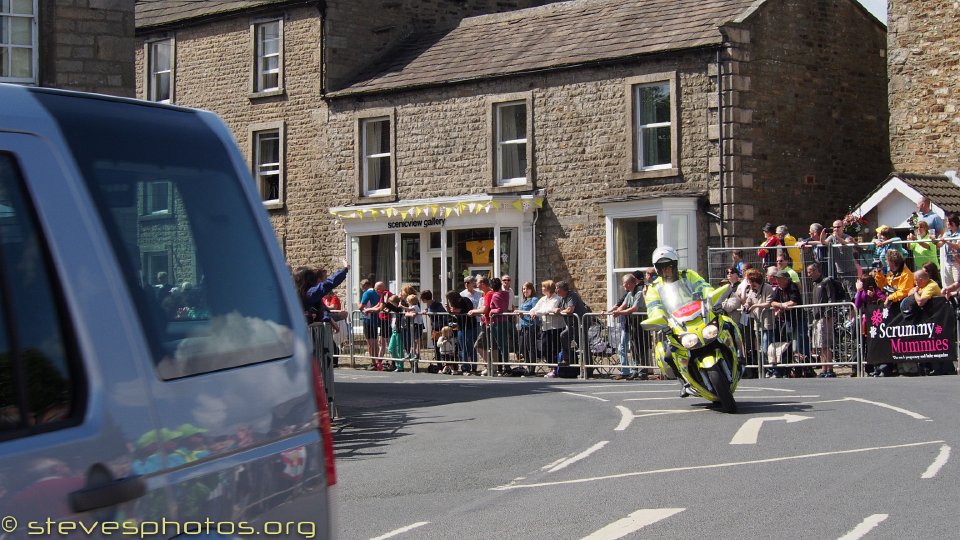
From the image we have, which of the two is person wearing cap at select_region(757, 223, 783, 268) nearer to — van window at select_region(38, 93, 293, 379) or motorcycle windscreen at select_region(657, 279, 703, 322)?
motorcycle windscreen at select_region(657, 279, 703, 322)

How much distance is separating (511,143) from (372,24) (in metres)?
6.69

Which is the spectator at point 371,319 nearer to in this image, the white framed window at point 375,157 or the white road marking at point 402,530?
the white framed window at point 375,157

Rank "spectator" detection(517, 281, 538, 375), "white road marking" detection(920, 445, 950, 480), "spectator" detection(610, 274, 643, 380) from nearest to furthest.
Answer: "white road marking" detection(920, 445, 950, 480) < "spectator" detection(610, 274, 643, 380) < "spectator" detection(517, 281, 538, 375)

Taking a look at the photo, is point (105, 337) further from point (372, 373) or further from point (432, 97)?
point (432, 97)

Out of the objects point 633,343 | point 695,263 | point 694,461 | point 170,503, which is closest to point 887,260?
point 633,343

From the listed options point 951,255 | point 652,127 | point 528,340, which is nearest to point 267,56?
point 652,127

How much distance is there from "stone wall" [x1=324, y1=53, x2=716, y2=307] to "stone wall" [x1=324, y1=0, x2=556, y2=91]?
2049 millimetres

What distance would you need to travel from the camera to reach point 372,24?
35.8 meters

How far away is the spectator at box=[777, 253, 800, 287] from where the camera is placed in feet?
71.4

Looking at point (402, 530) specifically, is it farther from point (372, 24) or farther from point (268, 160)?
A: point (268, 160)

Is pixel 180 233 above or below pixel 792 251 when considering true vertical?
below

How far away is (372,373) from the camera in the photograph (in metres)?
24.9

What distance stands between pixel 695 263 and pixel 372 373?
730 centimetres

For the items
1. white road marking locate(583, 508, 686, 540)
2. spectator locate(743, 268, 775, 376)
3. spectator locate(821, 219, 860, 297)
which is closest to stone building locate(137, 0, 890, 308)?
spectator locate(821, 219, 860, 297)
